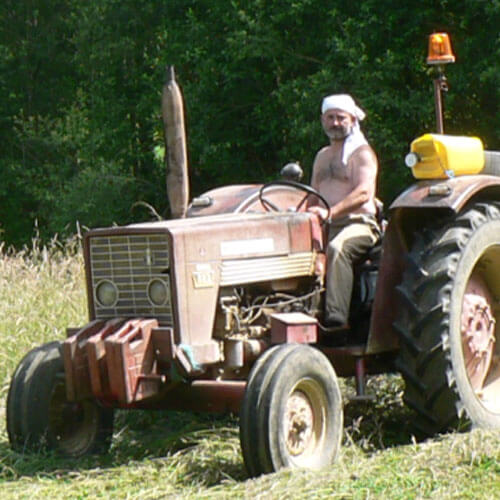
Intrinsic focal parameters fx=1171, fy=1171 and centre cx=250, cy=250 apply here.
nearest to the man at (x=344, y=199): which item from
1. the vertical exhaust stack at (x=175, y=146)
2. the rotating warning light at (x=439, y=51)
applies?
the rotating warning light at (x=439, y=51)

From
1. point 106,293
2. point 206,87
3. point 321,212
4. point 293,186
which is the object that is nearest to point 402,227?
point 321,212

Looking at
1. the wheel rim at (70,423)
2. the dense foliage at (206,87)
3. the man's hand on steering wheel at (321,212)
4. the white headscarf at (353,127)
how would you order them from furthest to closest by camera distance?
the dense foliage at (206,87) < the white headscarf at (353,127) < the man's hand on steering wheel at (321,212) < the wheel rim at (70,423)

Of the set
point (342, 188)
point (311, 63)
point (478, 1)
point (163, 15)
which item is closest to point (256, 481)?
point (342, 188)

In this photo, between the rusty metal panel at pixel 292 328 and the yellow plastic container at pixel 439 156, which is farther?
the yellow plastic container at pixel 439 156

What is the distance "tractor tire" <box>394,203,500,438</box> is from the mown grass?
0.23 m

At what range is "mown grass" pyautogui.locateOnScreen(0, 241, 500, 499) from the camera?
15.7 feet

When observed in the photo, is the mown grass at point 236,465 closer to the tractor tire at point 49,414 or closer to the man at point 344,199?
the tractor tire at point 49,414

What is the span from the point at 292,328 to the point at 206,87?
55.9ft

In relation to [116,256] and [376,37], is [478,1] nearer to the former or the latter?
[376,37]

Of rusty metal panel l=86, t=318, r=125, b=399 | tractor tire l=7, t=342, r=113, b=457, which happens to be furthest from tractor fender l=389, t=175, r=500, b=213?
tractor tire l=7, t=342, r=113, b=457

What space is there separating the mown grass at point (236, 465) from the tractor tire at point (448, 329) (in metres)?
0.23

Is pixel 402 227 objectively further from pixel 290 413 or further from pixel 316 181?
pixel 290 413

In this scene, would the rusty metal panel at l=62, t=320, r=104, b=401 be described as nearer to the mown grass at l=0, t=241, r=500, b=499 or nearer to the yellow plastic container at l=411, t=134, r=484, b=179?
the mown grass at l=0, t=241, r=500, b=499

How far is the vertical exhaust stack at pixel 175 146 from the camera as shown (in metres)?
6.89
